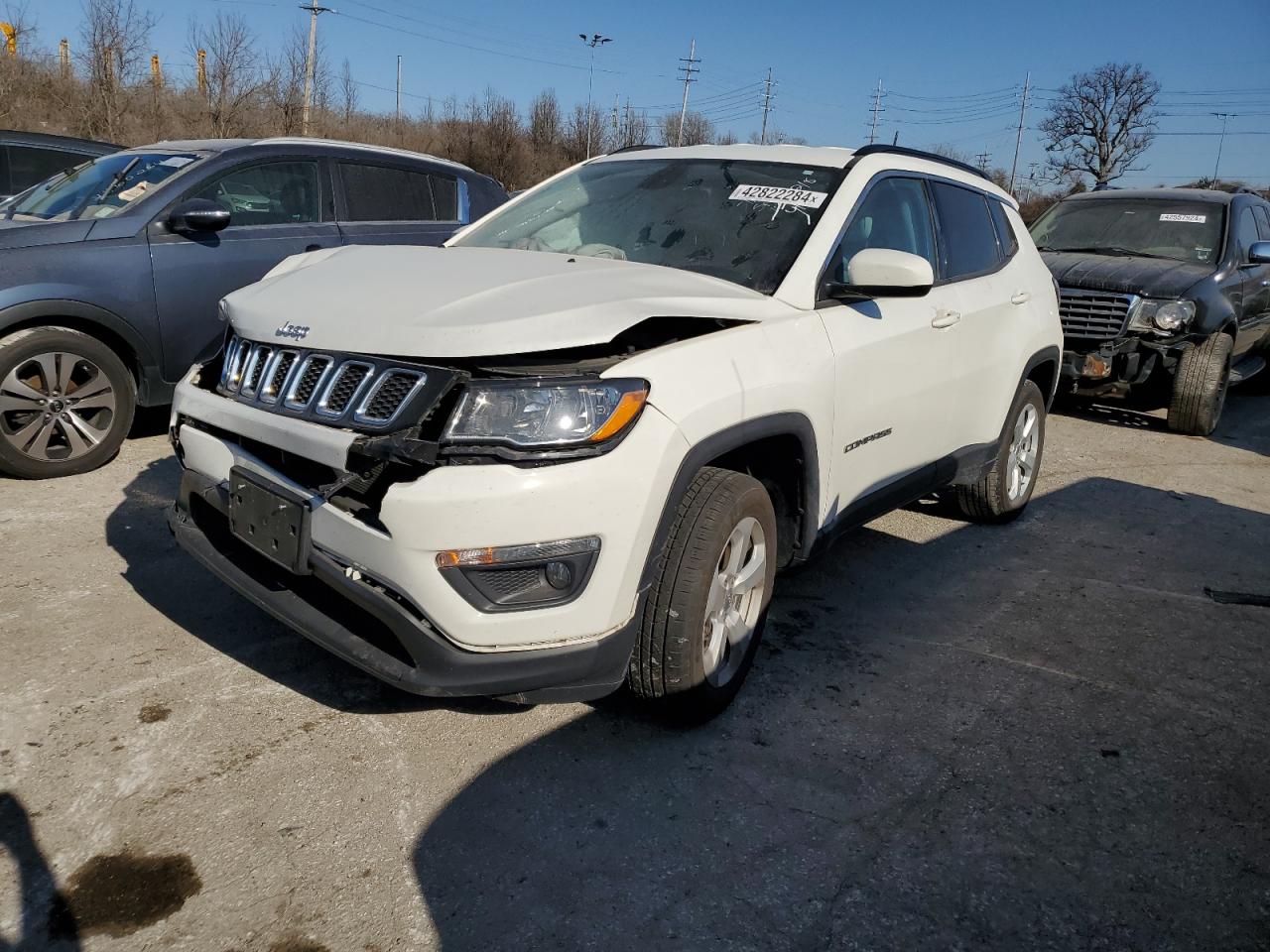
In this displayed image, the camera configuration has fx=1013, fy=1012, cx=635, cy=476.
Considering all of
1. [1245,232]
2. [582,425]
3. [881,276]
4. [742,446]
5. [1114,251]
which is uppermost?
[1245,232]

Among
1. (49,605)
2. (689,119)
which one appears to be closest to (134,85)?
(49,605)

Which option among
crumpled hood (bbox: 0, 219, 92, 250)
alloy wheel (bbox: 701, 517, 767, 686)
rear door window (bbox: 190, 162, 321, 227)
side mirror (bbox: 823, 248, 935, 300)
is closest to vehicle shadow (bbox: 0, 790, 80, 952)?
alloy wheel (bbox: 701, 517, 767, 686)

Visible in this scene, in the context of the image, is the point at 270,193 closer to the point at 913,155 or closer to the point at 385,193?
the point at 385,193

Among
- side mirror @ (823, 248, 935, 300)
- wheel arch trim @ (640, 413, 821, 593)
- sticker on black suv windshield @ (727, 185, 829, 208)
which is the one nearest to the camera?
wheel arch trim @ (640, 413, 821, 593)

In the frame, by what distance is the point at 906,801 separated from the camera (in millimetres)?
2768

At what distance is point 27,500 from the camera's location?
15.3ft

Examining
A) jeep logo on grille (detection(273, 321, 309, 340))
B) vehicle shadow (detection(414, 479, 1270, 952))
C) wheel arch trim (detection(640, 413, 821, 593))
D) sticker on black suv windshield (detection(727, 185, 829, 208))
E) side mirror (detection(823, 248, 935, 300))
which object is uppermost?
sticker on black suv windshield (detection(727, 185, 829, 208))

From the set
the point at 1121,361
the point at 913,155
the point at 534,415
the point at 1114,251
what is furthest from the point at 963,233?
the point at 1114,251

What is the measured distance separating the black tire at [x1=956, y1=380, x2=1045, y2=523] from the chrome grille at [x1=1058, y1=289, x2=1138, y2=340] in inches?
119

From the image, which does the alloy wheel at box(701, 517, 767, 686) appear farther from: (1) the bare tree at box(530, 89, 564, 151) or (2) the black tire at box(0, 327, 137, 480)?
(1) the bare tree at box(530, 89, 564, 151)

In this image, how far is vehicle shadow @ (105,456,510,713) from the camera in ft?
10.3

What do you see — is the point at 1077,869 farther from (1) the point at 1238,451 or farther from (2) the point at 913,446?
(1) the point at 1238,451

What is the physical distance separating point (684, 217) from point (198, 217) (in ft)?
9.28

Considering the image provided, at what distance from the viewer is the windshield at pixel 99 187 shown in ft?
17.6
